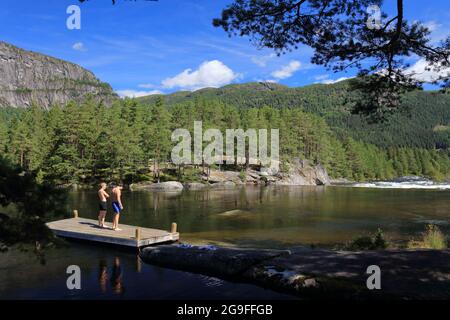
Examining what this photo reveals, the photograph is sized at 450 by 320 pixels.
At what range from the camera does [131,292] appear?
544 inches

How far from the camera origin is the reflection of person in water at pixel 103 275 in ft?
47.5

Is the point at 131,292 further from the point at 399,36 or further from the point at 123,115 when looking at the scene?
the point at 123,115

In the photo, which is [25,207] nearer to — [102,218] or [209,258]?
[209,258]

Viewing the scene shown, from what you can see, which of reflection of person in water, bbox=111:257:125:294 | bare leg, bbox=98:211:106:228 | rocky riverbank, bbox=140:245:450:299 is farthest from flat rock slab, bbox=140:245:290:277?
bare leg, bbox=98:211:106:228

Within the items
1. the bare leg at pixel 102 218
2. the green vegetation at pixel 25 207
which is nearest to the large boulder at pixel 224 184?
the bare leg at pixel 102 218

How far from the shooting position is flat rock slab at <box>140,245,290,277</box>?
51.8 feet

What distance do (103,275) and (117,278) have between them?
2.57 feet

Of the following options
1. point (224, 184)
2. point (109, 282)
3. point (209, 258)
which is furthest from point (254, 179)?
point (109, 282)

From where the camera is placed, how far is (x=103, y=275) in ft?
52.5

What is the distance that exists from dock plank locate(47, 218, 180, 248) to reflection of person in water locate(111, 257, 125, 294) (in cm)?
193

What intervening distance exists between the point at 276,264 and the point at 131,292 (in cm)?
544

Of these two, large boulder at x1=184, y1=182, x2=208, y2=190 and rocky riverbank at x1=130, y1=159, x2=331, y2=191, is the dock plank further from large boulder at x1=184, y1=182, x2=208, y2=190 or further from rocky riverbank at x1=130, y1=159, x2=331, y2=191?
large boulder at x1=184, y1=182, x2=208, y2=190

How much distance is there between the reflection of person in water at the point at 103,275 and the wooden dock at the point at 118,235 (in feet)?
7.80

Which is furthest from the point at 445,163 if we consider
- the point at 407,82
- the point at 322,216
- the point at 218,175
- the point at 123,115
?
the point at 407,82
